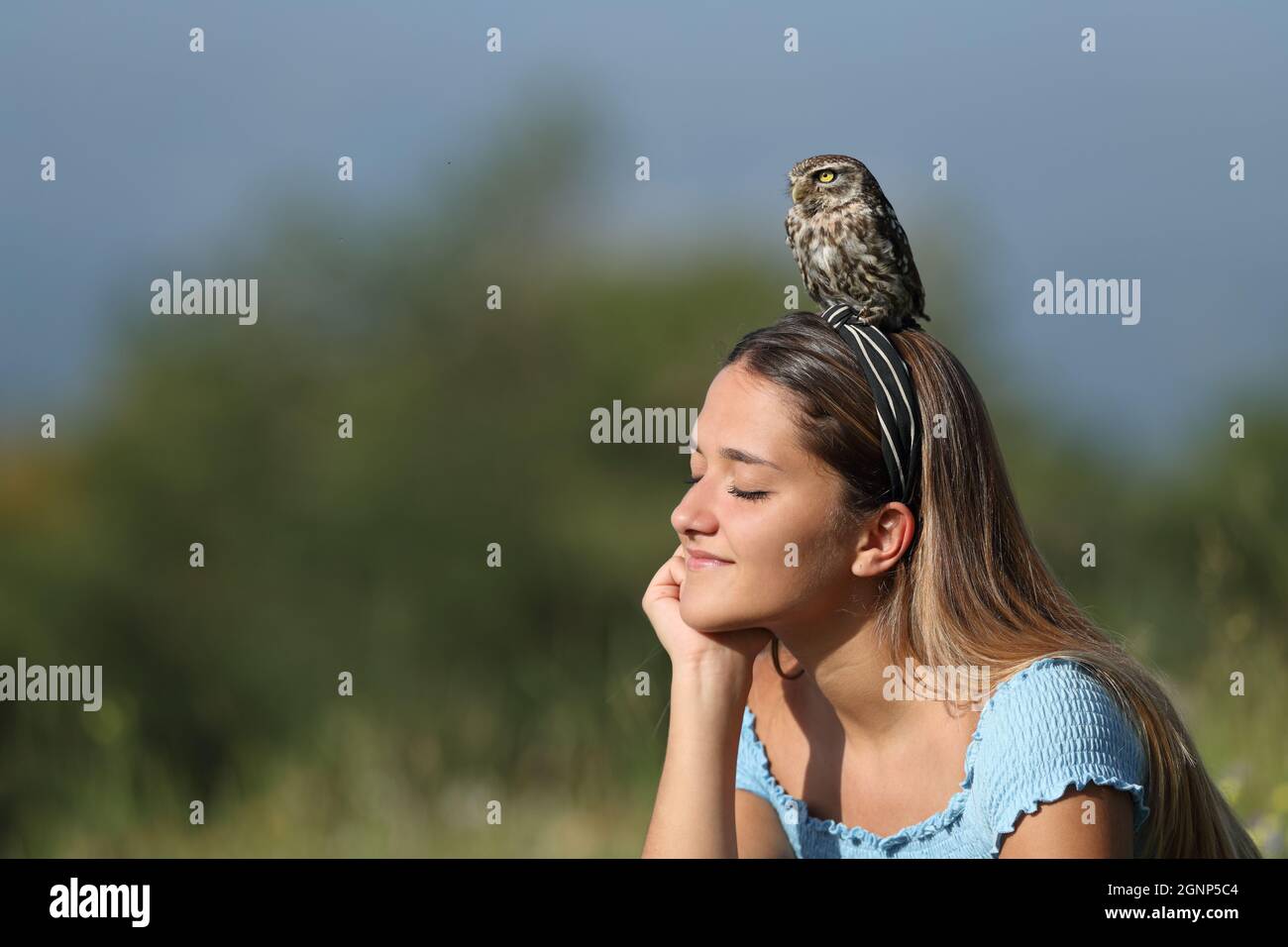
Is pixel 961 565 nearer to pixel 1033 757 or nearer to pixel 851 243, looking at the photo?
pixel 1033 757

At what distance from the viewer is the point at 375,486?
39.5 feet

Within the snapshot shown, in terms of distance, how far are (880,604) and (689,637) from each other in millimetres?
365

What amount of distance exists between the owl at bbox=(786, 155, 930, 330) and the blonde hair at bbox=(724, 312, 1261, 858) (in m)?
0.28

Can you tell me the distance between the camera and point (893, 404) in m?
2.30

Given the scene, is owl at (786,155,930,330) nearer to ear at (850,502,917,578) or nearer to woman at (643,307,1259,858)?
woman at (643,307,1259,858)

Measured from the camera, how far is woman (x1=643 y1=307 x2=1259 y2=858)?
87.8 inches

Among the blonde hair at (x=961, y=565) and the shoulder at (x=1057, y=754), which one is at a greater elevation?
the blonde hair at (x=961, y=565)

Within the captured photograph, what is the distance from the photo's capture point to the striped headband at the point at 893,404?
2.31 m

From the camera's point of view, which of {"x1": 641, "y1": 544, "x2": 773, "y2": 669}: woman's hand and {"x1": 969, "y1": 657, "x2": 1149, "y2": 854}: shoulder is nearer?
{"x1": 969, "y1": 657, "x2": 1149, "y2": 854}: shoulder

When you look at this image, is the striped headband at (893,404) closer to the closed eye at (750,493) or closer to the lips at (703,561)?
the closed eye at (750,493)

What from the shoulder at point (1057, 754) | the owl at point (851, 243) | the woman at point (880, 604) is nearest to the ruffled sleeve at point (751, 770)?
the woman at point (880, 604)

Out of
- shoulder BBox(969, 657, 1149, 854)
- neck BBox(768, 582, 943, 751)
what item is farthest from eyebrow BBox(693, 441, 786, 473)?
shoulder BBox(969, 657, 1149, 854)

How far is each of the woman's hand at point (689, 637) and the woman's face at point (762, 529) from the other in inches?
1.7
